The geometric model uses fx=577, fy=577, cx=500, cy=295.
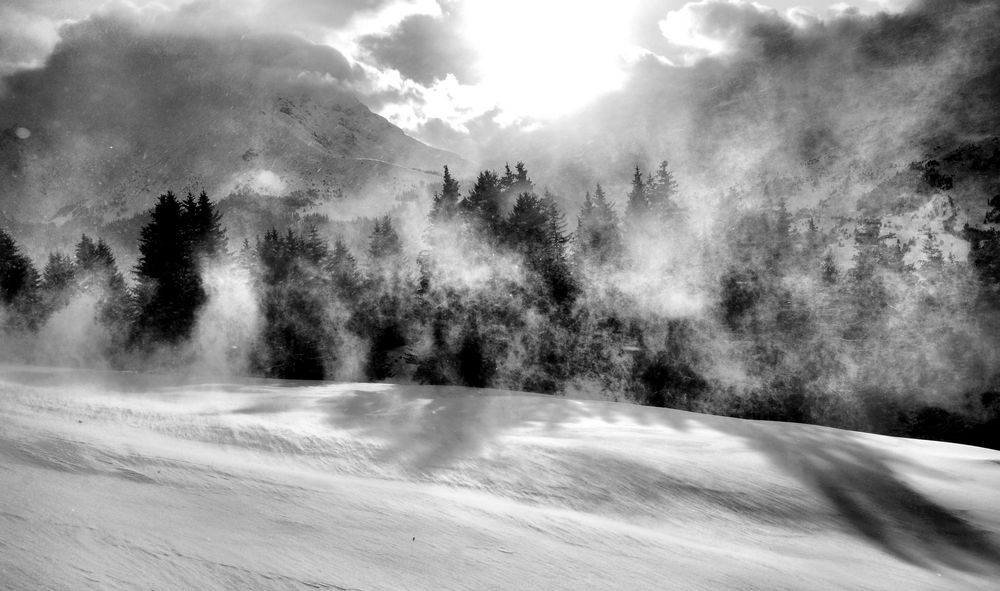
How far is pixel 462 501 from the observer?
4199mm

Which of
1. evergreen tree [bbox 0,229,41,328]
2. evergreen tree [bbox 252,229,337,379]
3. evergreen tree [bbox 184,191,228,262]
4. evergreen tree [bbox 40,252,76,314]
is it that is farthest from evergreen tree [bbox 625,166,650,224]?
evergreen tree [bbox 0,229,41,328]

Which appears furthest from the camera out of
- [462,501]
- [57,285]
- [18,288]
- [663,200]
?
[18,288]

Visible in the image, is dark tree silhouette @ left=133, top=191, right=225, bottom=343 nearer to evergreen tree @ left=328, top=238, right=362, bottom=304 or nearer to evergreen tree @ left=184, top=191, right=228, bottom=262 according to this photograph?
evergreen tree @ left=184, top=191, right=228, bottom=262

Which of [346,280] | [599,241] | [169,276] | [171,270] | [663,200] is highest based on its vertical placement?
[663,200]

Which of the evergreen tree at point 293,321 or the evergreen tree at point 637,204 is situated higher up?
the evergreen tree at point 637,204

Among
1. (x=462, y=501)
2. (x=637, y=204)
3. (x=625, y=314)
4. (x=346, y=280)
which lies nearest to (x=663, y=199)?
(x=637, y=204)

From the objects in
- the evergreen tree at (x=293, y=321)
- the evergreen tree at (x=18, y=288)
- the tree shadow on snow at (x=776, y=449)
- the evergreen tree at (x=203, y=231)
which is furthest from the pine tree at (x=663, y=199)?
the evergreen tree at (x=18, y=288)

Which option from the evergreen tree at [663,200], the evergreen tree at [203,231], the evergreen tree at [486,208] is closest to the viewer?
the evergreen tree at [486,208]

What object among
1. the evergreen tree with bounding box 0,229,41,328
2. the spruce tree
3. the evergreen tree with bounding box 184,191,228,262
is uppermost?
the spruce tree

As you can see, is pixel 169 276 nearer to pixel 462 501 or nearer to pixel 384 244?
pixel 384 244

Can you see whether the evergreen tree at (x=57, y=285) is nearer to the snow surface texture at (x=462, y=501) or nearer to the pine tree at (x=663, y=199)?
the snow surface texture at (x=462, y=501)

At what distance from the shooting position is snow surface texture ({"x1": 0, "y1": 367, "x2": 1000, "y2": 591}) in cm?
A: 297

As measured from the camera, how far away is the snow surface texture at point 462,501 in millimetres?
2973

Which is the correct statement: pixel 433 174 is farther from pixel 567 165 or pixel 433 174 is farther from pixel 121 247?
pixel 121 247
